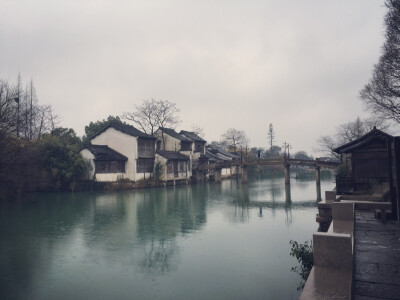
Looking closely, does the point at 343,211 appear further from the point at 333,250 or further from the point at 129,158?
the point at 129,158

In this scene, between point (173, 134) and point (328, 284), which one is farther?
point (173, 134)

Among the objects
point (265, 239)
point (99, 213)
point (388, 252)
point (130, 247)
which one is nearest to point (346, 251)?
point (388, 252)

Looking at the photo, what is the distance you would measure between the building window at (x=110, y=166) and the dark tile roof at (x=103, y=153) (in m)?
0.60

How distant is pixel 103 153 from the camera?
37.2 m

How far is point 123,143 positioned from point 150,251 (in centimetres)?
2891

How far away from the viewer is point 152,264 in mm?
10750

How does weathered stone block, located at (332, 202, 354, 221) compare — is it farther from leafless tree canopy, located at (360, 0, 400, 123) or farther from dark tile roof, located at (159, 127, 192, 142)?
dark tile roof, located at (159, 127, 192, 142)

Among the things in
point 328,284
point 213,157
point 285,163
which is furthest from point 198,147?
point 328,284

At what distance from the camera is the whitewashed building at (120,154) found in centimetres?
3669

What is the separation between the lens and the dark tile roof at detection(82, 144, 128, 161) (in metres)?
36.5

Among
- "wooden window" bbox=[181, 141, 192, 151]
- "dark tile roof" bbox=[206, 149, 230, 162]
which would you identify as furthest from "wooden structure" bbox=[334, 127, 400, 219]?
"dark tile roof" bbox=[206, 149, 230, 162]

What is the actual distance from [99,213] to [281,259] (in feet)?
48.4

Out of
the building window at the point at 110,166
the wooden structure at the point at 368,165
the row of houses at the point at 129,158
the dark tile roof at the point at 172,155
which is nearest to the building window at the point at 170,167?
the row of houses at the point at 129,158

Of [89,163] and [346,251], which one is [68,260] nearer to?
[346,251]
